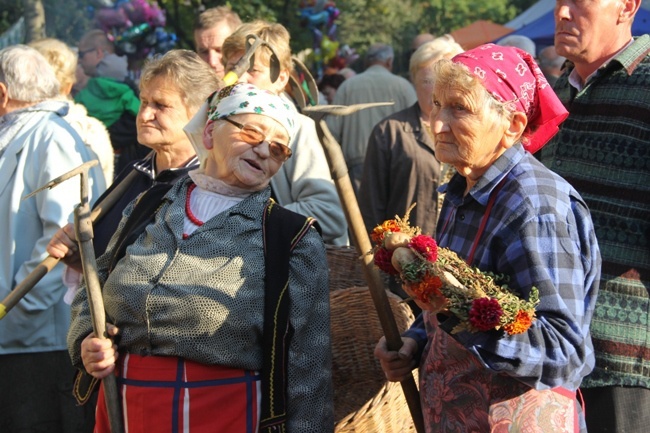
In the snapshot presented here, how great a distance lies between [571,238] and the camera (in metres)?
2.29

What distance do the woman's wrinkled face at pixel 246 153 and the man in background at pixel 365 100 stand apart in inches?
114

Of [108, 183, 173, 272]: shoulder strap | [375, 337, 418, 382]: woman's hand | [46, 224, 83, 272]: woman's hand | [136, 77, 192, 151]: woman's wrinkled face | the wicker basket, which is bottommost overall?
the wicker basket

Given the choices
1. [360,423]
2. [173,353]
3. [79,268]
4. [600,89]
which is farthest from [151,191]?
[600,89]

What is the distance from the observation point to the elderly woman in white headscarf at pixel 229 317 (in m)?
2.69

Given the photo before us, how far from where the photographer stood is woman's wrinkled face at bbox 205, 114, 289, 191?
2869 mm

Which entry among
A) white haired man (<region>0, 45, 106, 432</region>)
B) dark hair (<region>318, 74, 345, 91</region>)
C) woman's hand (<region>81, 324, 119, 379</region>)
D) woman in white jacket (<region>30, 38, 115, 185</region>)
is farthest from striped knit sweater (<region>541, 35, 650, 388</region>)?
dark hair (<region>318, 74, 345, 91</region>)

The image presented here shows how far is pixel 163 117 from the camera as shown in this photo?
3.41 m

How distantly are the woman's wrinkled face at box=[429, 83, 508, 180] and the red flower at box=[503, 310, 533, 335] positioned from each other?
525 mm

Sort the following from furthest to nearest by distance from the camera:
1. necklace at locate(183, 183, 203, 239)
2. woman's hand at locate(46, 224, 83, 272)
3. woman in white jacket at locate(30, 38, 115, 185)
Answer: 1. woman in white jacket at locate(30, 38, 115, 185)
2. woman's hand at locate(46, 224, 83, 272)
3. necklace at locate(183, 183, 203, 239)

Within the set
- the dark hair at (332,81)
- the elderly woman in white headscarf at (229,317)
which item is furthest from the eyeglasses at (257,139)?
the dark hair at (332,81)

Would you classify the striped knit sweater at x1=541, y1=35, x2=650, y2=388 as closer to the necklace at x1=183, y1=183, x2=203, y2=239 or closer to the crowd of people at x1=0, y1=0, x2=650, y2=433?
the crowd of people at x1=0, y1=0, x2=650, y2=433

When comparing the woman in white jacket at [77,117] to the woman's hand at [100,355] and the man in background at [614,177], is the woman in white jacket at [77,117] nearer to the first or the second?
the woman's hand at [100,355]

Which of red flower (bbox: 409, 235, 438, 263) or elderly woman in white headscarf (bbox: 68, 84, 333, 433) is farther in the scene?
elderly woman in white headscarf (bbox: 68, 84, 333, 433)

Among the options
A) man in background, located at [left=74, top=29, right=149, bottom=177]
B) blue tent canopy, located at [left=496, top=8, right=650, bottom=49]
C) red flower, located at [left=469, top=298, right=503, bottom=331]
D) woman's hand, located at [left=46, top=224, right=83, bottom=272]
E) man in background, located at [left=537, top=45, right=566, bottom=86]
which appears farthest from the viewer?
blue tent canopy, located at [left=496, top=8, right=650, bottom=49]
